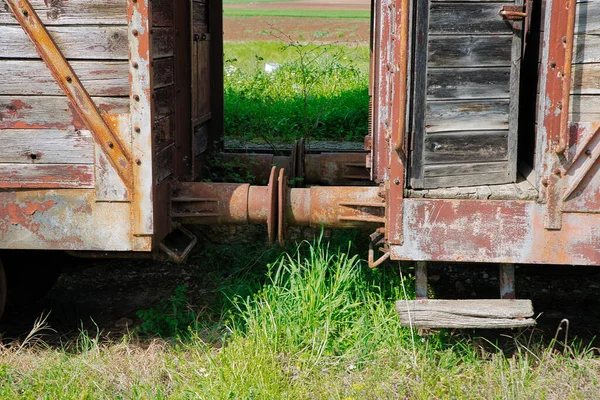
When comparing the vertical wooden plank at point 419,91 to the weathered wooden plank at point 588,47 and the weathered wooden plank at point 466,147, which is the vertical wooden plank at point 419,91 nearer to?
the weathered wooden plank at point 466,147

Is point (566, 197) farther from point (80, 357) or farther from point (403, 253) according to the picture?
point (80, 357)

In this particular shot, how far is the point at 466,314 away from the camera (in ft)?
13.7

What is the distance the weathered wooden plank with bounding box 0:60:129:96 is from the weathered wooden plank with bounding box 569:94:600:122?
2443mm

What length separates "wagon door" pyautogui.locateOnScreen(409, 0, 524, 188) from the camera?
4.20m

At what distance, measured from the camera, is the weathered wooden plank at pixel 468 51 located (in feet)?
13.8

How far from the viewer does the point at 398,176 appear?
4.18 m

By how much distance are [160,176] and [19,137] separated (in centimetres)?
83

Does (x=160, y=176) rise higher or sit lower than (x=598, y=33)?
lower

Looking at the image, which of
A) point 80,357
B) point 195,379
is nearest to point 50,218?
point 80,357

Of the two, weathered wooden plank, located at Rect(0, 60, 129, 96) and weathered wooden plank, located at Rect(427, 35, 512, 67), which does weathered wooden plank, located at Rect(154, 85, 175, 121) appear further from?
weathered wooden plank, located at Rect(427, 35, 512, 67)

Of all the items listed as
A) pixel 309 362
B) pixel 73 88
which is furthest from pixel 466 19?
pixel 73 88

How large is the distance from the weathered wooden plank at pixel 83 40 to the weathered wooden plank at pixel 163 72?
27 centimetres

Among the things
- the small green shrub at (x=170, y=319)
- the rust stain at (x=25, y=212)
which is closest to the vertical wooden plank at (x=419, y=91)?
the small green shrub at (x=170, y=319)

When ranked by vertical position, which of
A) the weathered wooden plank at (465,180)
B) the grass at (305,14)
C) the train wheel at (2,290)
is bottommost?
the train wheel at (2,290)
